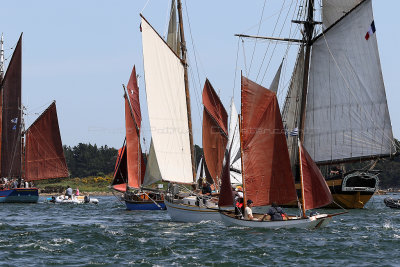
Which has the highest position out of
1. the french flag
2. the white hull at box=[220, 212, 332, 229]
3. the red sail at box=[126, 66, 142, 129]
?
the french flag

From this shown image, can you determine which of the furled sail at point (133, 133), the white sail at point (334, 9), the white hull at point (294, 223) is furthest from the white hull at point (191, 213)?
the white sail at point (334, 9)

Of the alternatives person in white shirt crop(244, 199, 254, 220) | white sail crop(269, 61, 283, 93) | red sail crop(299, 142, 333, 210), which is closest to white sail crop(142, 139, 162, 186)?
person in white shirt crop(244, 199, 254, 220)

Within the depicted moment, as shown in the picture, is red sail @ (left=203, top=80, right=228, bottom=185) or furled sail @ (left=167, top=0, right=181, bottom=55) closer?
furled sail @ (left=167, top=0, right=181, bottom=55)

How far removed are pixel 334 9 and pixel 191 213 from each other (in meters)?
29.2

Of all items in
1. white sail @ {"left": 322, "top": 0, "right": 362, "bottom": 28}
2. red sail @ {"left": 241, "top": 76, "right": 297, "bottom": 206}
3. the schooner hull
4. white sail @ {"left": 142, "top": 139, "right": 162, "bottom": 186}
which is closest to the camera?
red sail @ {"left": 241, "top": 76, "right": 297, "bottom": 206}

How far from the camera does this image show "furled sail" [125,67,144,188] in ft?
223

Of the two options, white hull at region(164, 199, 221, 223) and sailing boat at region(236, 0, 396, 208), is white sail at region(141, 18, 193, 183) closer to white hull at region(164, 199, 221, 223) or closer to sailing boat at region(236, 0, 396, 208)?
white hull at region(164, 199, 221, 223)

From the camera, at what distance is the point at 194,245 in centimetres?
3488

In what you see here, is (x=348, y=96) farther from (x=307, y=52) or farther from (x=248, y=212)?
Result: (x=248, y=212)

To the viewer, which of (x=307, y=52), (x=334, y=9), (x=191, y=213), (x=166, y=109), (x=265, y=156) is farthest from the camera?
(x=334, y=9)

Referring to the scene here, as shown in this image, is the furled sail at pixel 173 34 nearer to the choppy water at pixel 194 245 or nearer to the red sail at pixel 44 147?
the choppy water at pixel 194 245

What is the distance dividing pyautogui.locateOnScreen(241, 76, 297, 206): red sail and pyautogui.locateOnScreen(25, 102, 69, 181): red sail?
46.7 meters

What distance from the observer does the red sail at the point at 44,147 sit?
8400 centimetres

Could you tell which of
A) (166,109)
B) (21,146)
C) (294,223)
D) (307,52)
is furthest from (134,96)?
(294,223)
